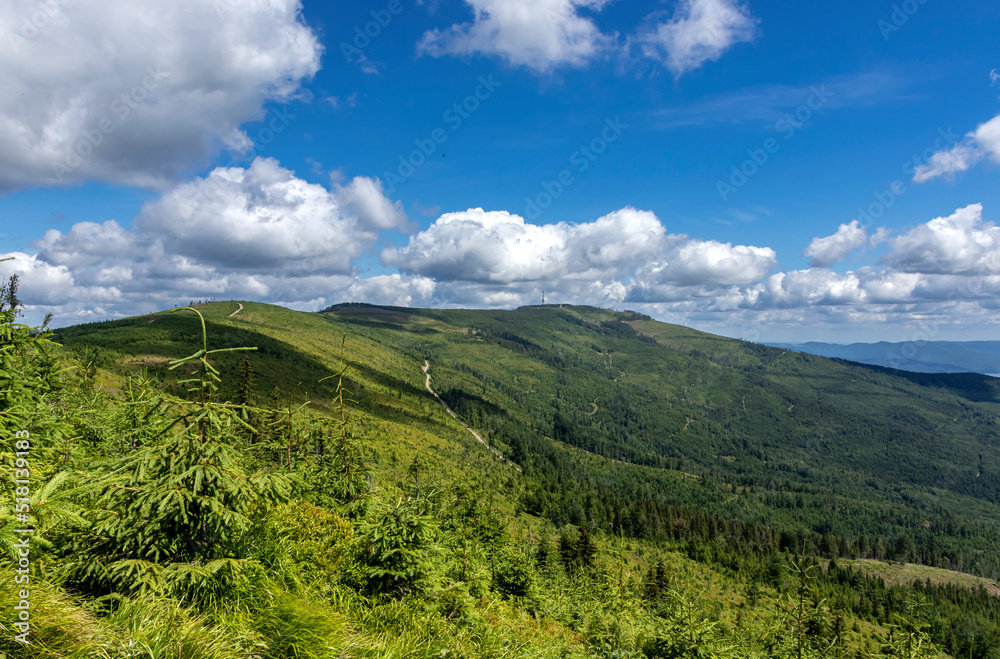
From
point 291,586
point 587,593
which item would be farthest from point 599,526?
point 291,586

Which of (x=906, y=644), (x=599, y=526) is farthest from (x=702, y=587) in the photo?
(x=906, y=644)

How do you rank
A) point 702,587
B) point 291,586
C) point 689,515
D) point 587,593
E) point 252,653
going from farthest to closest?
point 689,515 < point 702,587 < point 587,593 < point 291,586 < point 252,653

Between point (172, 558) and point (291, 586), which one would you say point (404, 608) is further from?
point (172, 558)

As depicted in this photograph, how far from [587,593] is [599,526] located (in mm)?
115376

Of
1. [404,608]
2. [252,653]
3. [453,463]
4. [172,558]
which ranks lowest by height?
[453,463]

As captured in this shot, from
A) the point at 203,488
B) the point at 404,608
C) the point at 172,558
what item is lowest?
the point at 404,608

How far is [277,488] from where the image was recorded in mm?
7582

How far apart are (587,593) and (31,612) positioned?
47127 millimetres

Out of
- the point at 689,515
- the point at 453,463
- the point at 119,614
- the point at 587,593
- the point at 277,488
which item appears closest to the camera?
the point at 119,614

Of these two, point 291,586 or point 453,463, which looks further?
point 453,463

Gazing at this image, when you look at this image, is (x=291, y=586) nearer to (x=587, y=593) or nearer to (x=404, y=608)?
(x=404, y=608)

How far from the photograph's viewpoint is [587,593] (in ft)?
141

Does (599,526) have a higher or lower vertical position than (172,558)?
lower

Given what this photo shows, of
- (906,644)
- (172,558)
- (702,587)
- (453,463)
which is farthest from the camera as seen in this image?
(453,463)
